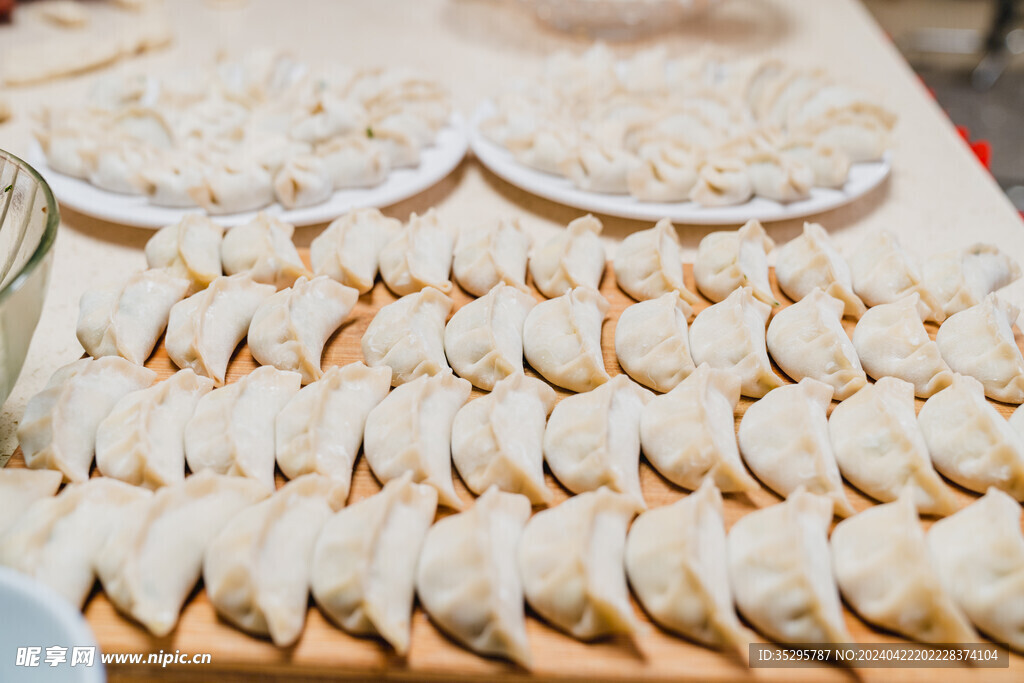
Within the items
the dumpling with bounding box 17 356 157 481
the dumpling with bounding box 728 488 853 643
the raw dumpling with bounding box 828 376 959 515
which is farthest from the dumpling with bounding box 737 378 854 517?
the dumpling with bounding box 17 356 157 481

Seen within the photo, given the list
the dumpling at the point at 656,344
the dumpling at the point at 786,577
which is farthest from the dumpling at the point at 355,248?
the dumpling at the point at 786,577

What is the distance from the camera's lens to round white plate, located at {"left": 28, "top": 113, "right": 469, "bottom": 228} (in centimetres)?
219

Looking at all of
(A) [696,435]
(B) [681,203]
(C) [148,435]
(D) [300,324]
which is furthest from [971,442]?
(C) [148,435]

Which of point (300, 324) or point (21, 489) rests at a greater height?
point (300, 324)

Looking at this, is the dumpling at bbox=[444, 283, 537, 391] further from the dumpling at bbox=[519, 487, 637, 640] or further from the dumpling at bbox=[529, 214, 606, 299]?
the dumpling at bbox=[519, 487, 637, 640]

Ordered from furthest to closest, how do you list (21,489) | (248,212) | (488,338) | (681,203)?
1. (681,203)
2. (248,212)
3. (488,338)
4. (21,489)

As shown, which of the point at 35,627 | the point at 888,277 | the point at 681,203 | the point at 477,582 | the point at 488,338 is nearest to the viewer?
the point at 35,627

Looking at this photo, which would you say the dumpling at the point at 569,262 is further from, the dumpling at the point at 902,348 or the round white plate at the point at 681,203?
the dumpling at the point at 902,348

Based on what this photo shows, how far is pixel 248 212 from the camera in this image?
87.9 inches

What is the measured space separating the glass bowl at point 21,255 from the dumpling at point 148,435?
0.59ft

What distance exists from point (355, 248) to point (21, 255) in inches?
29.4

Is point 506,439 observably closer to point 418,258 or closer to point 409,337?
point 409,337

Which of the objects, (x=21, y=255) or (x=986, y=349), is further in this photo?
(x=986, y=349)

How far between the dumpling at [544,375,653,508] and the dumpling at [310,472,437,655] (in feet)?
0.96
